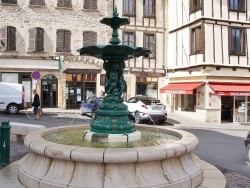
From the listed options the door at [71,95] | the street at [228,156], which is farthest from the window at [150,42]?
the street at [228,156]

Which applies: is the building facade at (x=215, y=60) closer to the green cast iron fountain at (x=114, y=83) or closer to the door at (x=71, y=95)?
the door at (x=71, y=95)

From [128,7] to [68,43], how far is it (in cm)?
525

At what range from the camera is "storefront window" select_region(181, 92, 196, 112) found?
20.2 meters

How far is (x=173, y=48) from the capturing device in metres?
22.4

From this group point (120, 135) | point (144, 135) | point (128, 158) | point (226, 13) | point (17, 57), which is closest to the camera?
point (128, 158)

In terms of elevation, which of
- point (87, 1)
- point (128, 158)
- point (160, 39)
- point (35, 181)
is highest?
point (87, 1)

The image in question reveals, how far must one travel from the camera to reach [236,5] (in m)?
19.4

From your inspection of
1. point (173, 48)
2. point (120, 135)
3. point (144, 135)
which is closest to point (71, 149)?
point (120, 135)

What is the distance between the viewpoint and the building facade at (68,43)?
22125mm

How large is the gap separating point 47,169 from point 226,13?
17085 millimetres

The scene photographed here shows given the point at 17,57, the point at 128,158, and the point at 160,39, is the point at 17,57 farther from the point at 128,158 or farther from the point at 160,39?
the point at 128,158

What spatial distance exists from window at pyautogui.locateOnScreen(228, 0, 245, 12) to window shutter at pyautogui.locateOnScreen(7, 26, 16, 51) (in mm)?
14544

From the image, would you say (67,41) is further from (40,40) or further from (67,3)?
(67,3)

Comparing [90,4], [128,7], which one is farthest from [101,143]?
[90,4]
